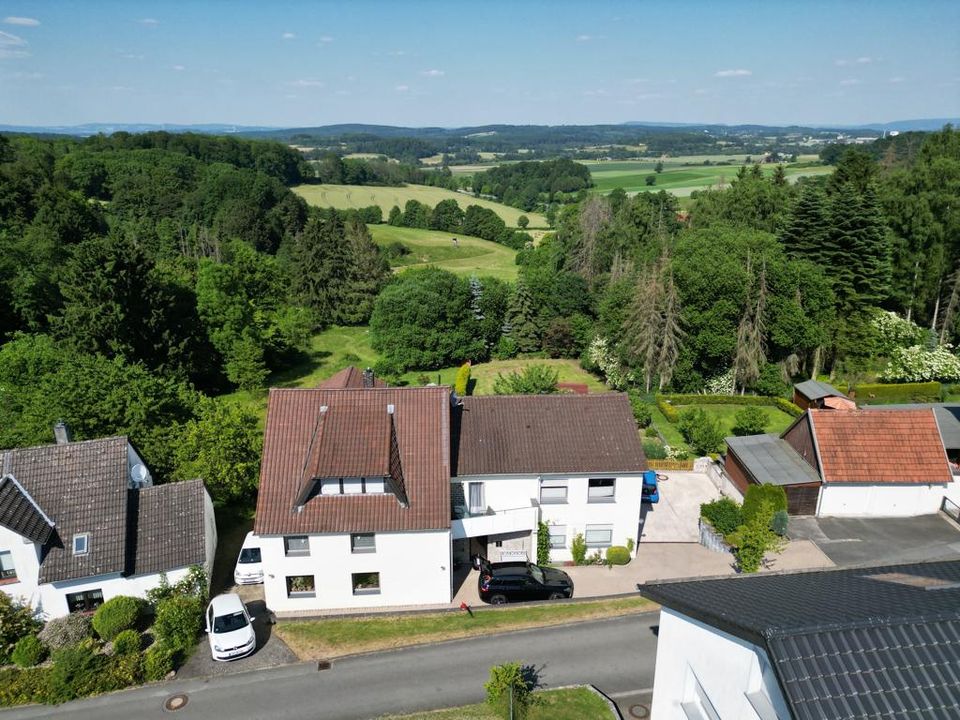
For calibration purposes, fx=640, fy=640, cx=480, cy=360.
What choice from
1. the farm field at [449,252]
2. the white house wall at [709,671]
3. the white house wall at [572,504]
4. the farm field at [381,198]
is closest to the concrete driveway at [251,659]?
the white house wall at [572,504]

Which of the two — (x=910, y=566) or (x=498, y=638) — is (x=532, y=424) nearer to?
(x=498, y=638)

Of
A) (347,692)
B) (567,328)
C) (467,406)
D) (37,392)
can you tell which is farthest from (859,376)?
(37,392)

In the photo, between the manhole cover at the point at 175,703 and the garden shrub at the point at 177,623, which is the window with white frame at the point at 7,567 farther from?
the manhole cover at the point at 175,703

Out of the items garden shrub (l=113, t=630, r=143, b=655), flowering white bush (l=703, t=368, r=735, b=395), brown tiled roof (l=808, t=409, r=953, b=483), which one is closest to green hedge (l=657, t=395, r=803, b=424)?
flowering white bush (l=703, t=368, r=735, b=395)

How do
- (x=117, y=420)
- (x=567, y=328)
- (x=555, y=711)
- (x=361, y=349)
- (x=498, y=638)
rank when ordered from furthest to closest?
1. (x=361, y=349)
2. (x=567, y=328)
3. (x=117, y=420)
4. (x=498, y=638)
5. (x=555, y=711)

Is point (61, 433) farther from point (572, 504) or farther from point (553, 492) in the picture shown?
point (572, 504)

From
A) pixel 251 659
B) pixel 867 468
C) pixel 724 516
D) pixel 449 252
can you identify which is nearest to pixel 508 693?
pixel 251 659
